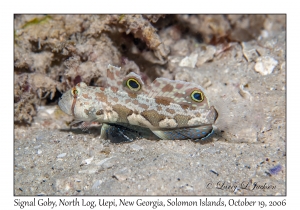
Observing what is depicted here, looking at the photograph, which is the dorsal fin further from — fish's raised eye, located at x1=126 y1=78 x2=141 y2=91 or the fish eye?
the fish eye

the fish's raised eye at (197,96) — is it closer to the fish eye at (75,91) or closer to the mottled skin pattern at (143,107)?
the mottled skin pattern at (143,107)

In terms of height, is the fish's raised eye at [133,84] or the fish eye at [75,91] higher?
the fish's raised eye at [133,84]

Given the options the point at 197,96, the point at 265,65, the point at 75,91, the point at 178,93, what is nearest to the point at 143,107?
the point at 178,93

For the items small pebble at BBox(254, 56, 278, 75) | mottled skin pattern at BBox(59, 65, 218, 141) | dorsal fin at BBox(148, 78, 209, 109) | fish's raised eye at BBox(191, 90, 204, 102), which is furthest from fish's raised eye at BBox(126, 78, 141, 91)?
small pebble at BBox(254, 56, 278, 75)

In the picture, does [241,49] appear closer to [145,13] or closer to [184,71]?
[184,71]

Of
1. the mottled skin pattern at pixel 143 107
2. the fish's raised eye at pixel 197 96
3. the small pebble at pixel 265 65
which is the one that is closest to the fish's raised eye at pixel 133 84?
the mottled skin pattern at pixel 143 107

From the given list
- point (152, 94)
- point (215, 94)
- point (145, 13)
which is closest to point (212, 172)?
point (152, 94)


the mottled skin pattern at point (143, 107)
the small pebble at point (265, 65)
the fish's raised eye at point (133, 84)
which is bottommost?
the mottled skin pattern at point (143, 107)

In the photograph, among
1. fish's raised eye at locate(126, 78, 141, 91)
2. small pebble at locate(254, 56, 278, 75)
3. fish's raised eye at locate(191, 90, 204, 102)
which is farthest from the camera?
small pebble at locate(254, 56, 278, 75)
